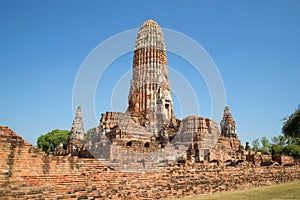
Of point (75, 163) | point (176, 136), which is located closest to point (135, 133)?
point (176, 136)

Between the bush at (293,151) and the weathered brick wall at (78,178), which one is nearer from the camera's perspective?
the weathered brick wall at (78,178)

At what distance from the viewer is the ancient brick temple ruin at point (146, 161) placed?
18.0 ft

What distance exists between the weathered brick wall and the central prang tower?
1539 centimetres

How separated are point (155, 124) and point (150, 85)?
13.4 ft

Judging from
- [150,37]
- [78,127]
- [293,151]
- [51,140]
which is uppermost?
[150,37]

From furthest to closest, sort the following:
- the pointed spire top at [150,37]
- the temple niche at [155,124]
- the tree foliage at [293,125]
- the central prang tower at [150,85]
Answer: the pointed spire top at [150,37] → the central prang tower at [150,85] → the tree foliage at [293,125] → the temple niche at [155,124]

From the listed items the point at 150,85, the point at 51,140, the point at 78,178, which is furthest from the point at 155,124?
the point at 51,140

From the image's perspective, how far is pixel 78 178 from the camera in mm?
6211

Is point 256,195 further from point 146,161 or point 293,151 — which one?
point 293,151

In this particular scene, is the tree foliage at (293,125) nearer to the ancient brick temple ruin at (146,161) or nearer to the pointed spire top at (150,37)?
the ancient brick temple ruin at (146,161)

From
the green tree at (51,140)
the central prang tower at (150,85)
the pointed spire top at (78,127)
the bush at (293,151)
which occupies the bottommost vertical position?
the bush at (293,151)

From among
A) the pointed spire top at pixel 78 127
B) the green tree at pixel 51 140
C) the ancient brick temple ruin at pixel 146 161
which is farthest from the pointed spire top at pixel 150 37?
the green tree at pixel 51 140

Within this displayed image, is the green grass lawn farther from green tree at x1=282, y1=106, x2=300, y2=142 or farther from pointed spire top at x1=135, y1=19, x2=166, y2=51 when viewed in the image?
pointed spire top at x1=135, y1=19, x2=166, y2=51

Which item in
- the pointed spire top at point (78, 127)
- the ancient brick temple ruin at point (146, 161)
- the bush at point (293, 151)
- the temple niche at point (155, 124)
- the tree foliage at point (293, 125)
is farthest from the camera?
the bush at point (293, 151)
